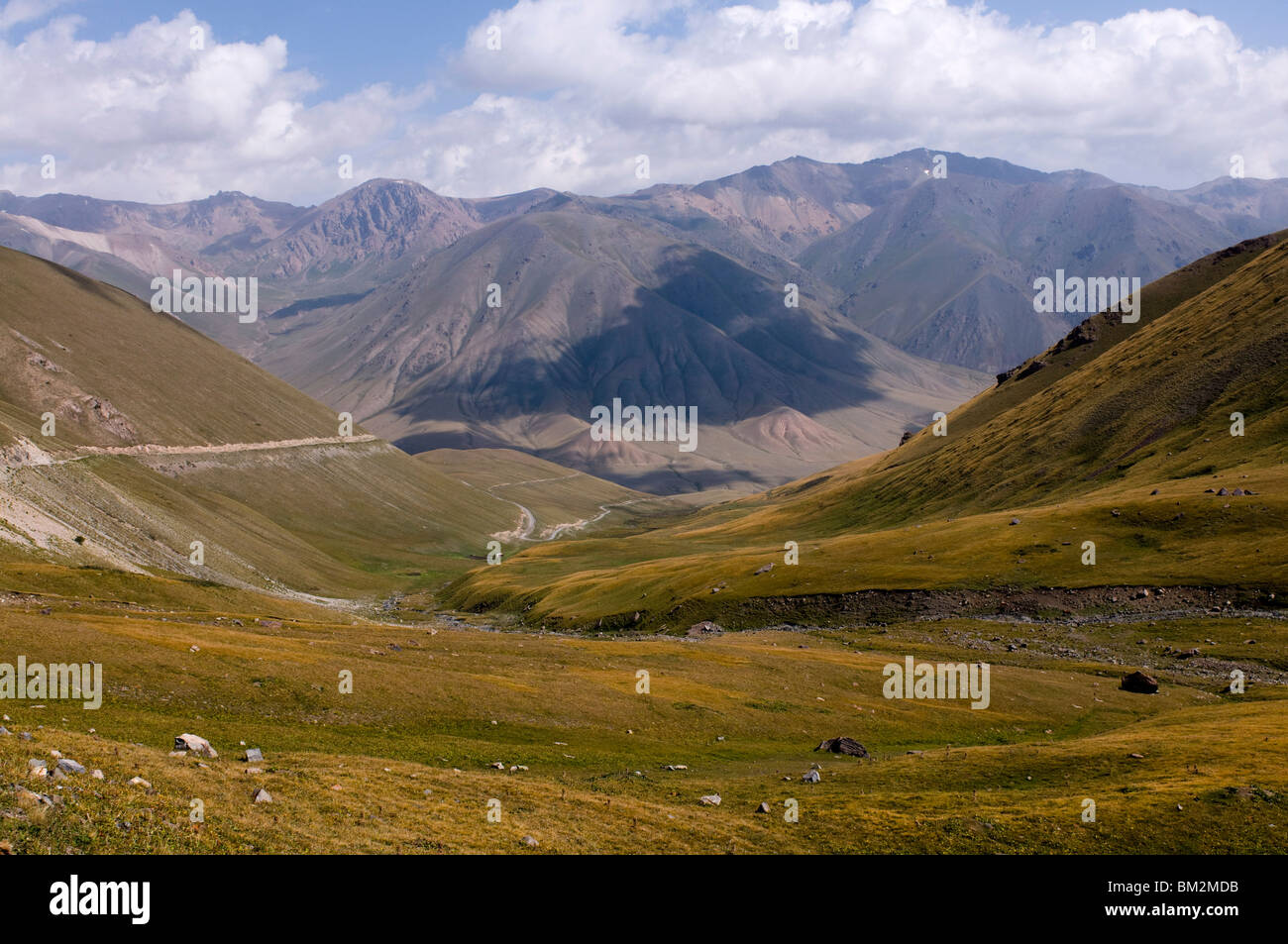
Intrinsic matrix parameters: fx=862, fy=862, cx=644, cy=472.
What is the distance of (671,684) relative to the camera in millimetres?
62000

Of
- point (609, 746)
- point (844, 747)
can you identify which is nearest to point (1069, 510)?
point (844, 747)

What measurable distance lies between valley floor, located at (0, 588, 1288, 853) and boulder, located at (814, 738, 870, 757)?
1261 mm

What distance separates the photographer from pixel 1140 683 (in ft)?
223

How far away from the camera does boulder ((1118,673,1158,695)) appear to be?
67.8 m

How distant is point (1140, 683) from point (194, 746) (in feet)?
219

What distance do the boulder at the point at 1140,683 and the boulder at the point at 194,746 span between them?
65918 mm

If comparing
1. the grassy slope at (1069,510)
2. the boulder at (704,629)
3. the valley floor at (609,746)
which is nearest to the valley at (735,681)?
the valley floor at (609,746)
